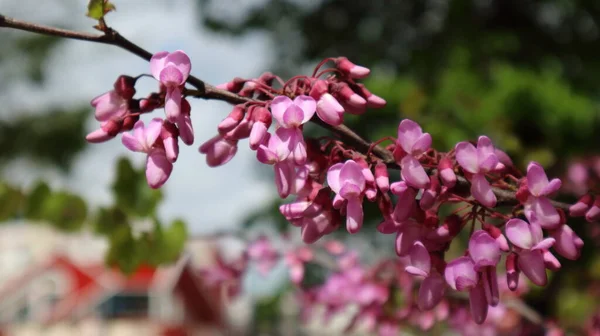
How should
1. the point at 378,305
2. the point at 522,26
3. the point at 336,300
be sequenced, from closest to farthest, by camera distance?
the point at 378,305 → the point at 336,300 → the point at 522,26

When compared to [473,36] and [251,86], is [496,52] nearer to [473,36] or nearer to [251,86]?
[473,36]

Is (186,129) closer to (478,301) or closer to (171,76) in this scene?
(171,76)

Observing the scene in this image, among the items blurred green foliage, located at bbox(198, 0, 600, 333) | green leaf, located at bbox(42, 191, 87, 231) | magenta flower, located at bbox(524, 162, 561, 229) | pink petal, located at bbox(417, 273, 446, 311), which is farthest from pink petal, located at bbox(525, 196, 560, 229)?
blurred green foliage, located at bbox(198, 0, 600, 333)

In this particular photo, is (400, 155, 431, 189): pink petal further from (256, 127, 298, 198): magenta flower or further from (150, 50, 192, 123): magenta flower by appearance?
(150, 50, 192, 123): magenta flower

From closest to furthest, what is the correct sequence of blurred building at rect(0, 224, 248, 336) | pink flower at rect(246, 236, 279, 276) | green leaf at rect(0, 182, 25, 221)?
green leaf at rect(0, 182, 25, 221), pink flower at rect(246, 236, 279, 276), blurred building at rect(0, 224, 248, 336)

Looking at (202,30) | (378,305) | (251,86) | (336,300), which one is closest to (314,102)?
(251,86)

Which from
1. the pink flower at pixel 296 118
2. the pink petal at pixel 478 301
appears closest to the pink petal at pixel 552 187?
the pink petal at pixel 478 301

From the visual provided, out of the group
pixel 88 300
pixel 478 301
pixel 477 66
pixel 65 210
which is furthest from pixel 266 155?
pixel 88 300
